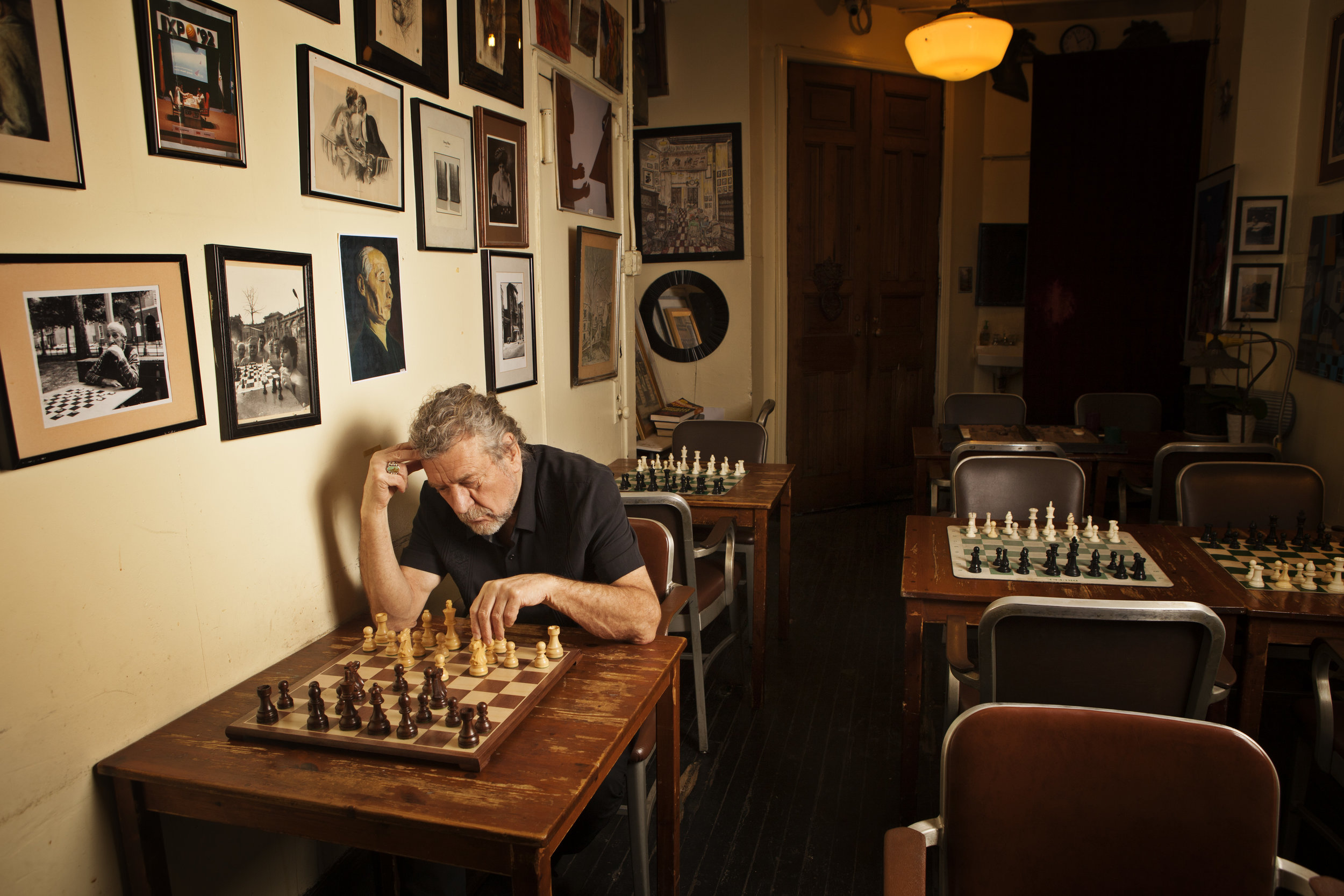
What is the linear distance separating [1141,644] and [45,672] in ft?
7.32

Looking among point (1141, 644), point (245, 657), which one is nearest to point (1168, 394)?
point (1141, 644)

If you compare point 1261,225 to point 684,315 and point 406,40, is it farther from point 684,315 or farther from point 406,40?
point 406,40

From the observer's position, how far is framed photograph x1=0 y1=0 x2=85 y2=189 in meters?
1.40

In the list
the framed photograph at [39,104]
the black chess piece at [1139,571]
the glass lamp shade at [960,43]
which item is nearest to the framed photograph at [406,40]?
the framed photograph at [39,104]

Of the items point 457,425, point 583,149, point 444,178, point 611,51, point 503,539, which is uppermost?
point 611,51

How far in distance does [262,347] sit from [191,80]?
573 millimetres

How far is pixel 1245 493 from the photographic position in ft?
10.3

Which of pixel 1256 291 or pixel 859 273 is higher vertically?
pixel 859 273

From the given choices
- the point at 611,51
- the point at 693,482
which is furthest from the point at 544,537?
the point at 611,51

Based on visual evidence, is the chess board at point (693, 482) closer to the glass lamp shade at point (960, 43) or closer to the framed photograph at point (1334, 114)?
the glass lamp shade at point (960, 43)

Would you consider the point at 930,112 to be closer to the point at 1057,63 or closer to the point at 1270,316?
the point at 1057,63

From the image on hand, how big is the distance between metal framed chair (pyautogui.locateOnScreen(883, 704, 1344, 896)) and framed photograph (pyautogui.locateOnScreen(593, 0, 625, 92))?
3.61 meters

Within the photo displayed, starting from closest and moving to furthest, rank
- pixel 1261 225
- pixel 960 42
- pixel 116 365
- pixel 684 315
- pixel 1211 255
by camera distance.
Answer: pixel 116 365
pixel 960 42
pixel 1261 225
pixel 1211 255
pixel 684 315

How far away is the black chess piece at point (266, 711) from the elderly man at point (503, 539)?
1.41 feet
